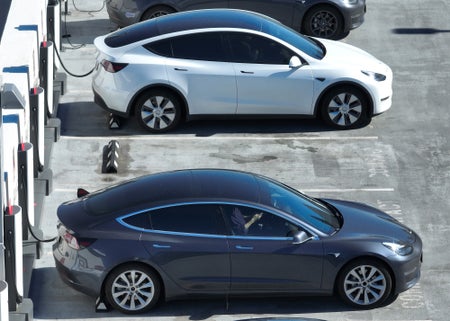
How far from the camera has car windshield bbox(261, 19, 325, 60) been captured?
17.0m

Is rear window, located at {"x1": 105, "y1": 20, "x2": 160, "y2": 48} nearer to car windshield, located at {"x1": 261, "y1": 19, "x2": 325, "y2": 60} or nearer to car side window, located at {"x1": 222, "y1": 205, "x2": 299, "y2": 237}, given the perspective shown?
car windshield, located at {"x1": 261, "y1": 19, "x2": 325, "y2": 60}

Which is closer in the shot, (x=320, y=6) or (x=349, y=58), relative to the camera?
(x=349, y=58)

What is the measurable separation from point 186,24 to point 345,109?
2650 mm

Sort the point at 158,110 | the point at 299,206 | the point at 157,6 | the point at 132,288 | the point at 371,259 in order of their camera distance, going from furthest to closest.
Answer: the point at 157,6 < the point at 158,110 < the point at 299,206 < the point at 371,259 < the point at 132,288

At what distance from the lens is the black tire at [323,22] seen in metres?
20.7

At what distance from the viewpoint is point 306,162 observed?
16.1 meters

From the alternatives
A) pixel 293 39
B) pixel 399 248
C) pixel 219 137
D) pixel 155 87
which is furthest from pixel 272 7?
pixel 399 248

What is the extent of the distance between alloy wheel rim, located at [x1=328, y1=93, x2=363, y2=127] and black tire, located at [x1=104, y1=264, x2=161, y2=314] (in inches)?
232

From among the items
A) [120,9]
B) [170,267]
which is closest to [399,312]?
[170,267]

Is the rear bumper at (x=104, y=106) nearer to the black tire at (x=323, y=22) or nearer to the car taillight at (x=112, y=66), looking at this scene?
the car taillight at (x=112, y=66)

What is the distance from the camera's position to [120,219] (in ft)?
39.4

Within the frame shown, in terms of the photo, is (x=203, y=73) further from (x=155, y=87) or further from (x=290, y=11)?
(x=290, y=11)

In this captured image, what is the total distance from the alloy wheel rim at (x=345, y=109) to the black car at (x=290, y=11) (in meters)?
3.71

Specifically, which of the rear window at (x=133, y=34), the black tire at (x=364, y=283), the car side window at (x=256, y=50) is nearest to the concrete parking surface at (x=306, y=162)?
the black tire at (x=364, y=283)
